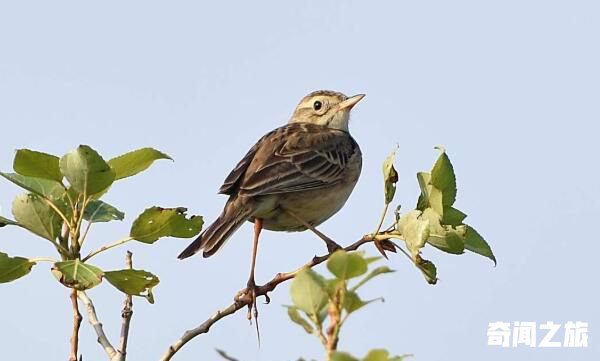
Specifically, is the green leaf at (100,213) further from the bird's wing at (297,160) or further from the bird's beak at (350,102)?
the bird's beak at (350,102)

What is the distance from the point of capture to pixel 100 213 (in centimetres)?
500

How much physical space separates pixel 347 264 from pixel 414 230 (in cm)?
169

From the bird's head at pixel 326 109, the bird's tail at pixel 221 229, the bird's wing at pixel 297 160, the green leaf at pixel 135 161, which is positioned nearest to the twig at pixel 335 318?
the green leaf at pixel 135 161

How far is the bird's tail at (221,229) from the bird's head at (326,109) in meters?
3.66

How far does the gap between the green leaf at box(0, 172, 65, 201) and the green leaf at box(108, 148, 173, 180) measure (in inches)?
10.4

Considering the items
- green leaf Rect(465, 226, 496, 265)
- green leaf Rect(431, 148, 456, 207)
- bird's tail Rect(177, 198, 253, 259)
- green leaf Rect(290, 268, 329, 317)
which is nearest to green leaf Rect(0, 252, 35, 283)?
green leaf Rect(431, 148, 456, 207)

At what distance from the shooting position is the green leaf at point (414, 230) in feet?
13.9

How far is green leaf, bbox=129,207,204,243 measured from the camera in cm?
473

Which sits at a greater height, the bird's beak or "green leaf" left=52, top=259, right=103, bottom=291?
the bird's beak

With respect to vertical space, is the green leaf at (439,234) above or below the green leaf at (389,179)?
below

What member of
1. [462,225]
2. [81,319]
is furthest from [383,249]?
[81,319]

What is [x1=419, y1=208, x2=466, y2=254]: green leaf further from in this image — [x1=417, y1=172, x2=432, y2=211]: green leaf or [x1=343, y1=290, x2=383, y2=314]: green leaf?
[x1=343, y1=290, x2=383, y2=314]: green leaf

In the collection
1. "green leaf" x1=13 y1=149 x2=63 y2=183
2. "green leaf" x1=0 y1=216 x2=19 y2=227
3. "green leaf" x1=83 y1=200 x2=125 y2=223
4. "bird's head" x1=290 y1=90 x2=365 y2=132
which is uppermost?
"bird's head" x1=290 y1=90 x2=365 y2=132

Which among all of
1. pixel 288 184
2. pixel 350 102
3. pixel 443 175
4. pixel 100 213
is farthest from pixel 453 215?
pixel 350 102
